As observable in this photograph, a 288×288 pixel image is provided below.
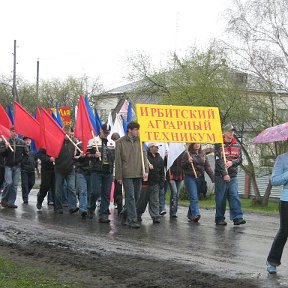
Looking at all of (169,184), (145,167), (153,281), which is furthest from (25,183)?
(153,281)

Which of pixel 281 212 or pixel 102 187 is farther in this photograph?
pixel 102 187

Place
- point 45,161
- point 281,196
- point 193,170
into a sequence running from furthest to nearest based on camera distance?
point 45,161
point 193,170
point 281,196

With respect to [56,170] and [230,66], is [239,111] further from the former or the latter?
[56,170]

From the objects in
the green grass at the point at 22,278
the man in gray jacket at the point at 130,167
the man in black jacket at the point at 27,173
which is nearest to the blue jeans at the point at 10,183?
the man in black jacket at the point at 27,173

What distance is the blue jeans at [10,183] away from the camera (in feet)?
52.7

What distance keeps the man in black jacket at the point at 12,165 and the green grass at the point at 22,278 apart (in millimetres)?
7760

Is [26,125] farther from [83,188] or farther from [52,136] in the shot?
[83,188]

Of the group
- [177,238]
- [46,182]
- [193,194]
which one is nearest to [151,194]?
[193,194]

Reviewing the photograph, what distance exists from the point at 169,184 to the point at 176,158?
2.36ft

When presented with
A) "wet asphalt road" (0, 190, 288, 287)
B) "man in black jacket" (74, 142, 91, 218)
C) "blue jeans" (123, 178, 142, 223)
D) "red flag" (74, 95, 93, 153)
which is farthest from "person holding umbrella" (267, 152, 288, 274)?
"red flag" (74, 95, 93, 153)

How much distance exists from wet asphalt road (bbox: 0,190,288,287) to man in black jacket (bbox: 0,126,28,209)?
1099 millimetres

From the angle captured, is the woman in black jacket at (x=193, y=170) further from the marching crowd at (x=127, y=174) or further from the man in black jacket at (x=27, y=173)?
the man in black jacket at (x=27, y=173)

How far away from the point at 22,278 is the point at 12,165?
891 cm

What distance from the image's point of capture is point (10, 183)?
16031mm
